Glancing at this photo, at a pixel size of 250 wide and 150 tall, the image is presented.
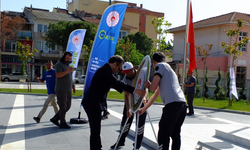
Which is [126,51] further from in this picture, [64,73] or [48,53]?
[64,73]

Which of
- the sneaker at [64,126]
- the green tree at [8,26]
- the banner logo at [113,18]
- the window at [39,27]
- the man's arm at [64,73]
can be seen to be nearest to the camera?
the man's arm at [64,73]

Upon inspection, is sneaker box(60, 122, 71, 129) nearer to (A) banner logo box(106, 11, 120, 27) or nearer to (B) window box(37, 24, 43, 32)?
(A) banner logo box(106, 11, 120, 27)

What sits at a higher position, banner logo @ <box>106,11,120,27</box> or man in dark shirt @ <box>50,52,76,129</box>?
banner logo @ <box>106,11,120,27</box>

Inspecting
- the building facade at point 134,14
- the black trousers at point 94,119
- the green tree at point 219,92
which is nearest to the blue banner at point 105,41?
the black trousers at point 94,119

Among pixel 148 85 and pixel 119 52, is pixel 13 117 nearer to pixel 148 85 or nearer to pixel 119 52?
pixel 148 85

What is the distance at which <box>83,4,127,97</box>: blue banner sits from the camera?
8.53 meters

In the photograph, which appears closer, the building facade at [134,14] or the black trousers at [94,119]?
the black trousers at [94,119]

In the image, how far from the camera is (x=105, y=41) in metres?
8.60

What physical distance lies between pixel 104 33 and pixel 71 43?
2.51 m

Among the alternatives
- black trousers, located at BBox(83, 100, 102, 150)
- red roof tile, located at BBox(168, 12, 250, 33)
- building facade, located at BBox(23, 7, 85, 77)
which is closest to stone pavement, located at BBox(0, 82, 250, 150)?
black trousers, located at BBox(83, 100, 102, 150)

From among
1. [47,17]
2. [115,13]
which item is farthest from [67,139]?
[47,17]

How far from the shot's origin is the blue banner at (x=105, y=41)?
853cm

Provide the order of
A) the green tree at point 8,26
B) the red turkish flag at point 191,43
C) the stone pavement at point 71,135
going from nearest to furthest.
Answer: the stone pavement at point 71,135, the red turkish flag at point 191,43, the green tree at point 8,26

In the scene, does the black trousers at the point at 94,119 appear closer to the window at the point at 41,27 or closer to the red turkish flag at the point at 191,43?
the red turkish flag at the point at 191,43
